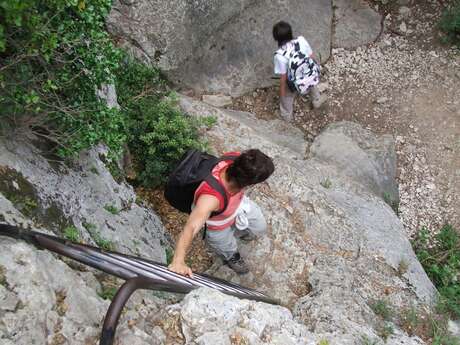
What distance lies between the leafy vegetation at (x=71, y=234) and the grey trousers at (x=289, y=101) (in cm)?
487

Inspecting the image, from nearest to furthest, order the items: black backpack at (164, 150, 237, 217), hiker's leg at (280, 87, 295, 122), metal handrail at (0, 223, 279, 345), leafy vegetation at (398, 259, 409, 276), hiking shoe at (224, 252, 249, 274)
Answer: metal handrail at (0, 223, 279, 345)
black backpack at (164, 150, 237, 217)
hiking shoe at (224, 252, 249, 274)
leafy vegetation at (398, 259, 409, 276)
hiker's leg at (280, 87, 295, 122)

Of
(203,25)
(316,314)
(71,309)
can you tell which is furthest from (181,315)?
(203,25)

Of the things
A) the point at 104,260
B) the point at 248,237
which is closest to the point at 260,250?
the point at 248,237

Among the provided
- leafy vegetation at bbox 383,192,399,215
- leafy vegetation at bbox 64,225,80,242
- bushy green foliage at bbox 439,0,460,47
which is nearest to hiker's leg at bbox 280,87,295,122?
leafy vegetation at bbox 383,192,399,215

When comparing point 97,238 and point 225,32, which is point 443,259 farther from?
point 97,238

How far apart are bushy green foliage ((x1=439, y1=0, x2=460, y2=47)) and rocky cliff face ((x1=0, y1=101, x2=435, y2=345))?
108 inches

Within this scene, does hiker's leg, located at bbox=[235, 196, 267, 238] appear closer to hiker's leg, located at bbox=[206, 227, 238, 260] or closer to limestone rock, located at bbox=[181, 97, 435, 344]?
hiker's leg, located at bbox=[206, 227, 238, 260]

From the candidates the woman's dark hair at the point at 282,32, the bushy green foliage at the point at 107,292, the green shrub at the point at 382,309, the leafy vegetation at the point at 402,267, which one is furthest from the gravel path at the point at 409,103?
the bushy green foliage at the point at 107,292

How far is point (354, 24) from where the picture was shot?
370 inches

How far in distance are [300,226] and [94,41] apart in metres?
3.17

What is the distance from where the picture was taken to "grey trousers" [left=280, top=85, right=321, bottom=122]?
8047mm

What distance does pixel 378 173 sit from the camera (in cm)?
757

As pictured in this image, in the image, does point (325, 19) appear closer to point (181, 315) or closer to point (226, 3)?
point (226, 3)

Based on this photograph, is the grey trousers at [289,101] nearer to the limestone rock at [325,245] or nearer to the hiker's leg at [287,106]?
the hiker's leg at [287,106]
